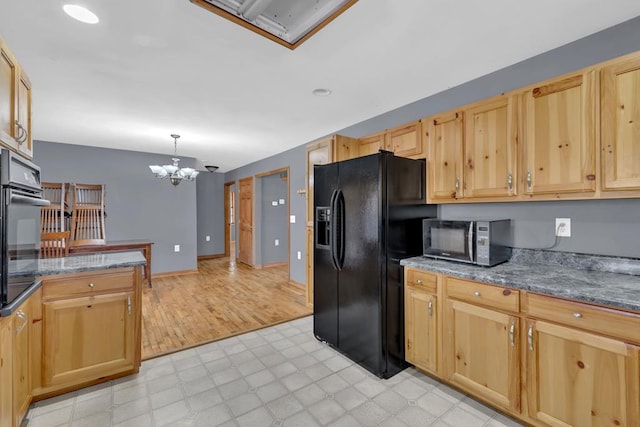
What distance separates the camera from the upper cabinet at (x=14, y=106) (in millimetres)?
1436

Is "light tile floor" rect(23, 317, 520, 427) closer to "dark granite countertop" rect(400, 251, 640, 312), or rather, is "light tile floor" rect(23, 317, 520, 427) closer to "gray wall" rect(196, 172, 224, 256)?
"dark granite countertop" rect(400, 251, 640, 312)

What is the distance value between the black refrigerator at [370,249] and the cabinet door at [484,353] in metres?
0.43

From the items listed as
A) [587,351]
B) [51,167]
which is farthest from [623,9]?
[51,167]

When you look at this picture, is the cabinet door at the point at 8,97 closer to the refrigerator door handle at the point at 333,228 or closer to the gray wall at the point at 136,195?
the refrigerator door handle at the point at 333,228

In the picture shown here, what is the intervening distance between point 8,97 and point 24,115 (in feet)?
0.93

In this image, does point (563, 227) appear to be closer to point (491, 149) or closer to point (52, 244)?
point (491, 149)

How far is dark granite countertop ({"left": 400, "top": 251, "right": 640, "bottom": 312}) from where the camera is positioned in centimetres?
136

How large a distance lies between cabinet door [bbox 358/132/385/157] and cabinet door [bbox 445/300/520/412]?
5.91 ft

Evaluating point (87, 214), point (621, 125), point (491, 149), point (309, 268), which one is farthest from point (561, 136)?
point (87, 214)

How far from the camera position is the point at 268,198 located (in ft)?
21.3

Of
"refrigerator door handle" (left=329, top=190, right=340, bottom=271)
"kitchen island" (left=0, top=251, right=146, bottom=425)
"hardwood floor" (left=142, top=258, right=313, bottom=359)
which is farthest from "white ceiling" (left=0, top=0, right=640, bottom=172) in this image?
"hardwood floor" (left=142, top=258, right=313, bottom=359)

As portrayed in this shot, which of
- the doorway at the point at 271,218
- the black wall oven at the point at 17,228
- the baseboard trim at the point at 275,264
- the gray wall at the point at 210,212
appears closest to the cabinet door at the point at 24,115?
the black wall oven at the point at 17,228

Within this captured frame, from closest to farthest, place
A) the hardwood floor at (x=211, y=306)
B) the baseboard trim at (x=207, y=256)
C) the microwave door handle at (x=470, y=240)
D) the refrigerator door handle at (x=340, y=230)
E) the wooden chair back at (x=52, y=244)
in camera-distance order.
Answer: the microwave door handle at (x=470, y=240)
the refrigerator door handle at (x=340, y=230)
the hardwood floor at (x=211, y=306)
the wooden chair back at (x=52, y=244)
the baseboard trim at (x=207, y=256)

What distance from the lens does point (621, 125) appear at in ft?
5.07
